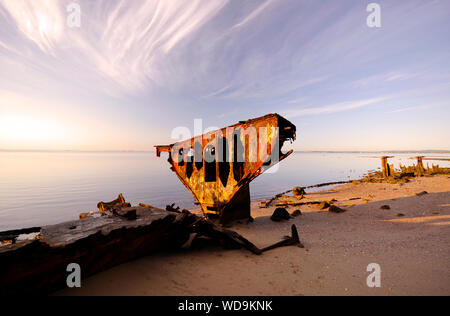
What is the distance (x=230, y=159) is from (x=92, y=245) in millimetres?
4845

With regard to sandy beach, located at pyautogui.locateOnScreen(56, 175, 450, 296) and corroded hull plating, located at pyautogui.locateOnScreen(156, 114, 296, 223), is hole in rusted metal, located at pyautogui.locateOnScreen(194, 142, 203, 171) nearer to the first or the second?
corroded hull plating, located at pyautogui.locateOnScreen(156, 114, 296, 223)

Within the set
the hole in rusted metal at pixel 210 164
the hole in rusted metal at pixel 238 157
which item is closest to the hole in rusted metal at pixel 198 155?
the hole in rusted metal at pixel 210 164

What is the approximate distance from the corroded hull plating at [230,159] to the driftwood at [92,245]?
98.3 inches

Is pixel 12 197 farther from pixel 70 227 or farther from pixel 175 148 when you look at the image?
pixel 70 227

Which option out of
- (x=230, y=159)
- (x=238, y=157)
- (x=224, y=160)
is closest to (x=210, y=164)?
(x=224, y=160)

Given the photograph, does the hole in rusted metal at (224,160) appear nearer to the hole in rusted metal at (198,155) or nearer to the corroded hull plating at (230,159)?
the corroded hull plating at (230,159)

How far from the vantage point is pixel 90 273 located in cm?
300

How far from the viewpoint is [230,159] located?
23.2 ft

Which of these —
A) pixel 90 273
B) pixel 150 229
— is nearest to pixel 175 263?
pixel 150 229

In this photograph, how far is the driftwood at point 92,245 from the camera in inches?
91.4

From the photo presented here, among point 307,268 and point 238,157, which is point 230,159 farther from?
point 307,268

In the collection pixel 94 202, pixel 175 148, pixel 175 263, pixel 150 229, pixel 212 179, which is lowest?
pixel 94 202
